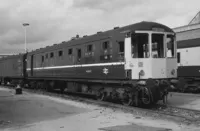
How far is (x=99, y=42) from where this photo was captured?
1437cm

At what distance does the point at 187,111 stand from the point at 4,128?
7.05 m

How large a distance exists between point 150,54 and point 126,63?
1114mm

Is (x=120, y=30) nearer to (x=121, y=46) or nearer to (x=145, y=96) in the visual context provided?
(x=121, y=46)

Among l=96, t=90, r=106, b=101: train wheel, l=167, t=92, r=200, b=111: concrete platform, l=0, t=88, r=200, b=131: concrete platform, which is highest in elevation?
l=96, t=90, r=106, b=101: train wheel

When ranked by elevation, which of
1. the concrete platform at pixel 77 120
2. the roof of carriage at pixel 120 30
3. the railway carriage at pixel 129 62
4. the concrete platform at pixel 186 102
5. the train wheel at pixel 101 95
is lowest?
the concrete platform at pixel 77 120

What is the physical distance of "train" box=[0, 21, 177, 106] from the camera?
11.9m

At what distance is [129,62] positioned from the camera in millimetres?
11914

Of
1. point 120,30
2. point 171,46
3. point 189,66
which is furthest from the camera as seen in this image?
point 189,66

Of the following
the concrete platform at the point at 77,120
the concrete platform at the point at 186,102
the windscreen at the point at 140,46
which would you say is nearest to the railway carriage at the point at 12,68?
the concrete platform at the point at 77,120

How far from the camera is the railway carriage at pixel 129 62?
11.9 meters

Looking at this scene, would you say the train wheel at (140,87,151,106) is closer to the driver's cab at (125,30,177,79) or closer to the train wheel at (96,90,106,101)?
the driver's cab at (125,30,177,79)

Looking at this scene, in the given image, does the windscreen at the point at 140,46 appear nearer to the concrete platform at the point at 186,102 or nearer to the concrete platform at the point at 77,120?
the concrete platform at the point at 77,120

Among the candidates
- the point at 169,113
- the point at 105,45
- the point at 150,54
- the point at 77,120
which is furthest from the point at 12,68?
the point at 169,113

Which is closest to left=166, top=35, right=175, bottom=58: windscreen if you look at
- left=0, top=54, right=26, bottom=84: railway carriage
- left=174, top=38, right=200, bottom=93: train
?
left=174, top=38, right=200, bottom=93: train
